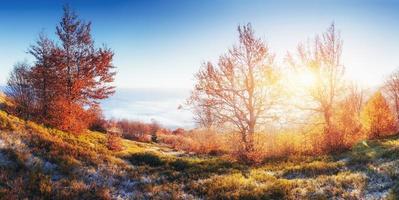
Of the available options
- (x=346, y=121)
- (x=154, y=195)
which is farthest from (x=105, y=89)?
(x=346, y=121)

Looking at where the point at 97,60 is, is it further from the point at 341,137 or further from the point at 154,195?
the point at 341,137

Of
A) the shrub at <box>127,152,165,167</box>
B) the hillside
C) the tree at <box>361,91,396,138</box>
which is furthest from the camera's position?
the tree at <box>361,91,396,138</box>

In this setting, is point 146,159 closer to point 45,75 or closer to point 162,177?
point 162,177

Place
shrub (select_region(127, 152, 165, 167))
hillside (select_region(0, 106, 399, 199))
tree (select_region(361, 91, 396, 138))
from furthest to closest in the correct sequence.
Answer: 1. tree (select_region(361, 91, 396, 138))
2. shrub (select_region(127, 152, 165, 167))
3. hillside (select_region(0, 106, 399, 199))

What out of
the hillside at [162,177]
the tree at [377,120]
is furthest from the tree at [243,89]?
the tree at [377,120]

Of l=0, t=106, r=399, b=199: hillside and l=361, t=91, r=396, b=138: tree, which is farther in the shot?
l=361, t=91, r=396, b=138: tree

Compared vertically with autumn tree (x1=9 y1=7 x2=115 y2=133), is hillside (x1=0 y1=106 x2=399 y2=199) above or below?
below

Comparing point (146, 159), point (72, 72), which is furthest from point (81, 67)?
point (146, 159)

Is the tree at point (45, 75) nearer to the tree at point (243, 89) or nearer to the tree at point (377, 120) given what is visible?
the tree at point (243, 89)

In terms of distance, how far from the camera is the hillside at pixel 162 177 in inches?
497

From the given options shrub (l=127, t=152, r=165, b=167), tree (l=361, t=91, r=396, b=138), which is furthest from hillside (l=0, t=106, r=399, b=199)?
tree (l=361, t=91, r=396, b=138)

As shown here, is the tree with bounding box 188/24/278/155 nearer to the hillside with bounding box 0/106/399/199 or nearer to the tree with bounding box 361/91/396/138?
the hillside with bounding box 0/106/399/199

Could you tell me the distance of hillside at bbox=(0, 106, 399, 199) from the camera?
12.6 m

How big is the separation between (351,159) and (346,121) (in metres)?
9.39
